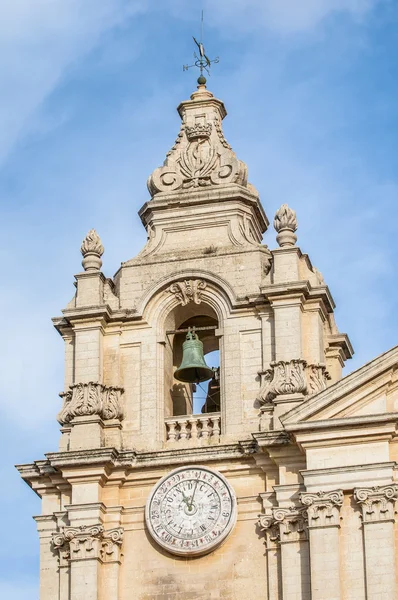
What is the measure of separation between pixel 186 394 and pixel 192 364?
1251 mm

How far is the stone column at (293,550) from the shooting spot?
30.0 metres

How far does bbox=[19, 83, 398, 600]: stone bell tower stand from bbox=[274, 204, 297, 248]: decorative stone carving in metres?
0.02

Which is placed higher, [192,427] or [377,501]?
[192,427]

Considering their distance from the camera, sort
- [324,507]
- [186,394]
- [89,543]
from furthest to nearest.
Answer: [186,394] < [89,543] < [324,507]

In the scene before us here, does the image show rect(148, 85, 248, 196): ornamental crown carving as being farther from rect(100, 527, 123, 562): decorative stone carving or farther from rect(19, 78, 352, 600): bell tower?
rect(100, 527, 123, 562): decorative stone carving

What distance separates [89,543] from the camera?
102ft

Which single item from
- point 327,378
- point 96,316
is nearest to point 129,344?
point 96,316

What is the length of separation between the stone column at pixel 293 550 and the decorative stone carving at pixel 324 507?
0.72ft

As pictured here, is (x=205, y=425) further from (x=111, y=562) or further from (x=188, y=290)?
(x=111, y=562)

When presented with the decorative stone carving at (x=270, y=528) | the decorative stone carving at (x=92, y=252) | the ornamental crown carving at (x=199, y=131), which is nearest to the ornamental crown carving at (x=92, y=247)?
the decorative stone carving at (x=92, y=252)

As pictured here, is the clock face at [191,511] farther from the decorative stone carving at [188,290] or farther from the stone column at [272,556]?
the decorative stone carving at [188,290]

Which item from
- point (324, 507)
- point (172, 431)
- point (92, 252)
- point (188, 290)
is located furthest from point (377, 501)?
point (92, 252)

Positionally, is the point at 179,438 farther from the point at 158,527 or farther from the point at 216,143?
the point at 216,143

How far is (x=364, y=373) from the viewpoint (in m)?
30.8
